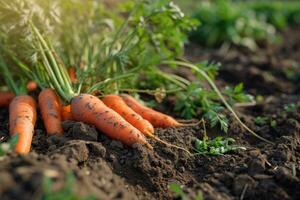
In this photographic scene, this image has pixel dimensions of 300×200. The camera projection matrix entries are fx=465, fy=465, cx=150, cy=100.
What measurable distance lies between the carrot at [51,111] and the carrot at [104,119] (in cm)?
17

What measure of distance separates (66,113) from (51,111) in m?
0.19

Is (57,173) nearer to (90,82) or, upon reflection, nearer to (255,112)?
(90,82)

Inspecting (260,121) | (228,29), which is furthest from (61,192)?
(228,29)

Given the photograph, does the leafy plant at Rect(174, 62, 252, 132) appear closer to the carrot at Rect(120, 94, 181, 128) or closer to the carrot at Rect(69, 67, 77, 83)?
the carrot at Rect(120, 94, 181, 128)

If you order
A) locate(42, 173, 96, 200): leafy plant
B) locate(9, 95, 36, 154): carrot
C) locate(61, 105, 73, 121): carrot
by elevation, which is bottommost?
locate(61, 105, 73, 121): carrot

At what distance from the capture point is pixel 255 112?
5.49 m

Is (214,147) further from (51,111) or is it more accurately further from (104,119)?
(51,111)

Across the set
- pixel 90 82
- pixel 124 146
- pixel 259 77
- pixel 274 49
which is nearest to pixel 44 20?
pixel 90 82

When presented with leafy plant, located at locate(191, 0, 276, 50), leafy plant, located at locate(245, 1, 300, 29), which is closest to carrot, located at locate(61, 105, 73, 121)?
leafy plant, located at locate(191, 0, 276, 50)

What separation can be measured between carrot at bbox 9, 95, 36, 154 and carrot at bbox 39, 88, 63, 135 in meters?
0.11

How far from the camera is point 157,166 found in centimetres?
384

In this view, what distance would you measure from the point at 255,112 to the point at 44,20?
2.62 metres

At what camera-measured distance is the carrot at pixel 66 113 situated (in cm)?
446

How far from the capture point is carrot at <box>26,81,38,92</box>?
5066 mm
